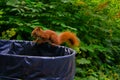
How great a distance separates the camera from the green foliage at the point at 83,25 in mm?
3875

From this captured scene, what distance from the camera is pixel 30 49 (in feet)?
9.55

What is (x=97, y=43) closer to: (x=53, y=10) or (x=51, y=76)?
A: (x=53, y=10)

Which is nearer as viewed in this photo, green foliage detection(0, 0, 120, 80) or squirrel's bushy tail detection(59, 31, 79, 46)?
squirrel's bushy tail detection(59, 31, 79, 46)

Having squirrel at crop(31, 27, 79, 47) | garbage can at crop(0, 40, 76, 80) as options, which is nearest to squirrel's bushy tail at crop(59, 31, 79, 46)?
squirrel at crop(31, 27, 79, 47)

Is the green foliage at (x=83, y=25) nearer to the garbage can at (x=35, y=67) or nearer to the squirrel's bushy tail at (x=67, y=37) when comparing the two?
the squirrel's bushy tail at (x=67, y=37)

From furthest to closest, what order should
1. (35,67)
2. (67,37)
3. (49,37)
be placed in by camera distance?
1. (67,37)
2. (49,37)
3. (35,67)

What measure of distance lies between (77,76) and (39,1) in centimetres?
113

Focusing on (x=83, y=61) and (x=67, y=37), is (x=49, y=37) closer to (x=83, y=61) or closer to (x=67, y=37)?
(x=67, y=37)

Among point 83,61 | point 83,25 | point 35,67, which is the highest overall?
point 35,67

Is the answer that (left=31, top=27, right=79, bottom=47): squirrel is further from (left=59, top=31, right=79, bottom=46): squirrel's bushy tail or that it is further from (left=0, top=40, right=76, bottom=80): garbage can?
(left=0, top=40, right=76, bottom=80): garbage can

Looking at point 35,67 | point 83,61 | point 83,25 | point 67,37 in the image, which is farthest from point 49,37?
point 83,25

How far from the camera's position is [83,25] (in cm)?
445

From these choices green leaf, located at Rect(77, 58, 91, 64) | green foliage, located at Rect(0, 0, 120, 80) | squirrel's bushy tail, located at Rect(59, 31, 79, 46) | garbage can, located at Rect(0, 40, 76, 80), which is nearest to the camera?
garbage can, located at Rect(0, 40, 76, 80)

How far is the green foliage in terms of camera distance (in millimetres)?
3875
